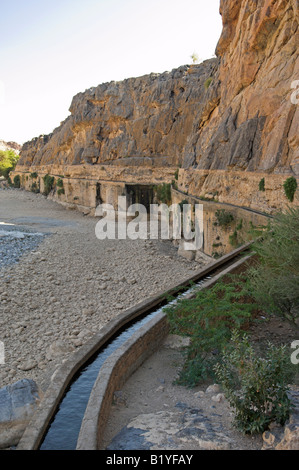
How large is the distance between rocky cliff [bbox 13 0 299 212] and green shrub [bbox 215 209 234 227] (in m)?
1.02

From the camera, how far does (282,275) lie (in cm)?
870

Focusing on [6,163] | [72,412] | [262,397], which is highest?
[6,163]

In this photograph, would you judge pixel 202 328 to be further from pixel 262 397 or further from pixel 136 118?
pixel 136 118

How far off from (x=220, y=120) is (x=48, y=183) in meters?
32.9

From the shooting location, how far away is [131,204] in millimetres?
36469

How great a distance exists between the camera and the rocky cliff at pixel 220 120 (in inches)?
673

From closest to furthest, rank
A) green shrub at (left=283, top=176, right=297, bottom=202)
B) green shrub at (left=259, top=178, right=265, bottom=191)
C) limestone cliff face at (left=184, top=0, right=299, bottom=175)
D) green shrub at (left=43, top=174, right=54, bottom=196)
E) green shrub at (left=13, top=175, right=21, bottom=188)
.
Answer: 1. green shrub at (left=283, top=176, right=297, bottom=202)
2. limestone cliff face at (left=184, top=0, right=299, bottom=175)
3. green shrub at (left=259, top=178, right=265, bottom=191)
4. green shrub at (left=43, top=174, right=54, bottom=196)
5. green shrub at (left=13, top=175, right=21, bottom=188)

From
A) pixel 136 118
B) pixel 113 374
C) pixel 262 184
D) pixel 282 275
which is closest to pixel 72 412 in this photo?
pixel 113 374

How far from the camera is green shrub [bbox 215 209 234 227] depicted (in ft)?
58.6

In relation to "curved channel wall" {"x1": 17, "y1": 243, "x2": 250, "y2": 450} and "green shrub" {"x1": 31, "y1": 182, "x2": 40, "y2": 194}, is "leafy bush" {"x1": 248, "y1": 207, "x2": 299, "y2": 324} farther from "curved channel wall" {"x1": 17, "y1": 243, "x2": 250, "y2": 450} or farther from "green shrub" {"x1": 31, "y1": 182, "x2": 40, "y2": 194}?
"green shrub" {"x1": 31, "y1": 182, "x2": 40, "y2": 194}

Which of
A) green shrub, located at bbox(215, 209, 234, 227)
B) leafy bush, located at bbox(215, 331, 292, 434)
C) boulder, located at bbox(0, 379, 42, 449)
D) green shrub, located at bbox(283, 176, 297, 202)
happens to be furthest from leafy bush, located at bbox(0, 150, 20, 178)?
leafy bush, located at bbox(215, 331, 292, 434)

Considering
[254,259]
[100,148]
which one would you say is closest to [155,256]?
[254,259]
